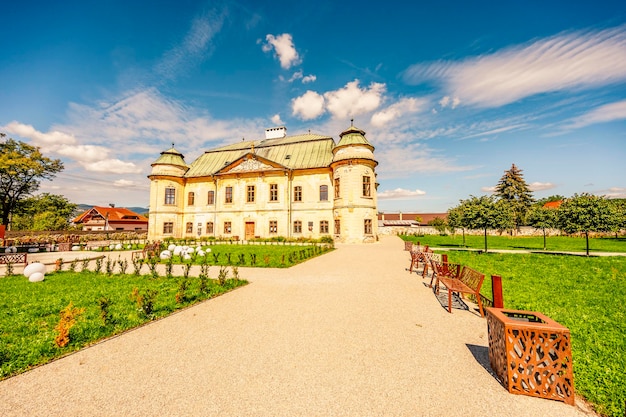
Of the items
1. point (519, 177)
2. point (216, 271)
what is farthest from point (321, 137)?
point (519, 177)

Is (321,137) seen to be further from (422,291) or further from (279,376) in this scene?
(279,376)

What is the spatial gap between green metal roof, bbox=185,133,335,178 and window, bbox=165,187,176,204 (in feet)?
8.90

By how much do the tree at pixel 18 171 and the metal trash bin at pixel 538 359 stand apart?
49765mm

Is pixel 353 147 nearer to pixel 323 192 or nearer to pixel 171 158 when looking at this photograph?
pixel 323 192

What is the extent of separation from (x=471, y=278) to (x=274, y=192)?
26565 mm

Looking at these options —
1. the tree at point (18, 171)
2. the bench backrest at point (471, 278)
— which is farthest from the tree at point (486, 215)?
the tree at point (18, 171)

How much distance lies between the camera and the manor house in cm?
2814

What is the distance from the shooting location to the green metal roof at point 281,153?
32084 millimetres

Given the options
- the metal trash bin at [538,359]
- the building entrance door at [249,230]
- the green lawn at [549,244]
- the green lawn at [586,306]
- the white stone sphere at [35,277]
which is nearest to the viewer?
the metal trash bin at [538,359]

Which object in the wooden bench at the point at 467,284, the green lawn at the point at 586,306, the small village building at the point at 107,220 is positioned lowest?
the green lawn at the point at 586,306

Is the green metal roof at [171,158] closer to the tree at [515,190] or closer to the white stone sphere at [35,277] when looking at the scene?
the white stone sphere at [35,277]

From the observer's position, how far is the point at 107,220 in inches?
1927

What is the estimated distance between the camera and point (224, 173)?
Result: 1308 inches

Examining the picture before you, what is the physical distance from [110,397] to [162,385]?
56 centimetres
